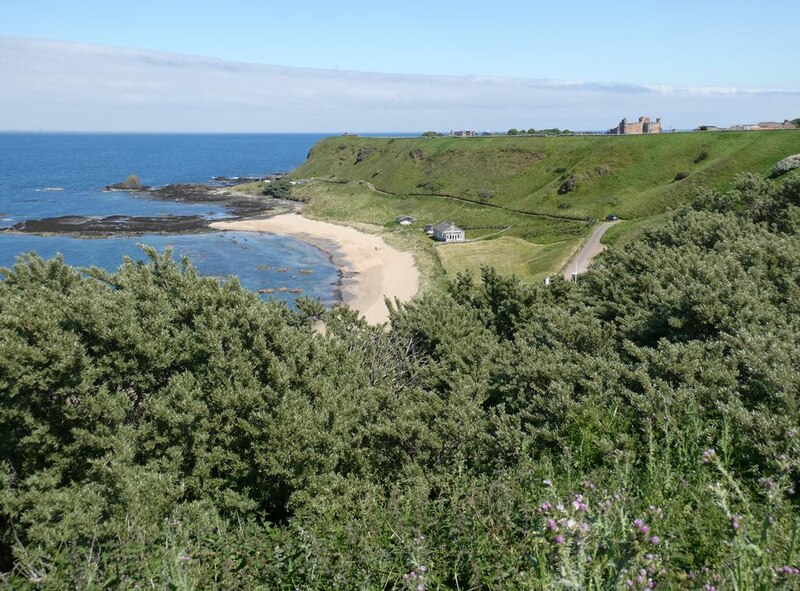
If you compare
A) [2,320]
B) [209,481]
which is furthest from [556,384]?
[2,320]

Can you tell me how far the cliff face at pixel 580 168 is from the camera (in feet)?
254

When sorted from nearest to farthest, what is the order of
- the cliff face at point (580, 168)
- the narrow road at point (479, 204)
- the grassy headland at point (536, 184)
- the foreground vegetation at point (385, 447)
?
the foreground vegetation at point (385, 447)
the grassy headland at point (536, 184)
the cliff face at point (580, 168)
the narrow road at point (479, 204)

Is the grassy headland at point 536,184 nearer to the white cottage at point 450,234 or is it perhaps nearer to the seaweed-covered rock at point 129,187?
the white cottage at point 450,234

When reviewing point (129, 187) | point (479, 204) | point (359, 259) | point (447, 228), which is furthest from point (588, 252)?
point (129, 187)

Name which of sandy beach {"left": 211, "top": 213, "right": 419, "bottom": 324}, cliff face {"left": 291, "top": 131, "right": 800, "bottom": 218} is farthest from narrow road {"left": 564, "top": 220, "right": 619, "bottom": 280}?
sandy beach {"left": 211, "top": 213, "right": 419, "bottom": 324}

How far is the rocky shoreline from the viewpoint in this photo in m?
88.9

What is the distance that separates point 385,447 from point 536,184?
9376cm

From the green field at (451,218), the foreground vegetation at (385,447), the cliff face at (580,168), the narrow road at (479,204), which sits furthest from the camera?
the narrow road at (479,204)

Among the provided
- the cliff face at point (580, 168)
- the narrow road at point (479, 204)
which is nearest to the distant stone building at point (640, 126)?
the cliff face at point (580, 168)

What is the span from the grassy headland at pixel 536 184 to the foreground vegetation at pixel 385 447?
41938 mm

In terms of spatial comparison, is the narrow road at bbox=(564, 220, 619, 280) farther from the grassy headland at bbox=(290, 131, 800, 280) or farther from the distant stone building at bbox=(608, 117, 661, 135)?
the distant stone building at bbox=(608, 117, 661, 135)

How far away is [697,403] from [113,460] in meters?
14.1

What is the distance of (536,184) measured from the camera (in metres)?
103

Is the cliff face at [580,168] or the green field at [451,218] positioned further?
the cliff face at [580,168]
